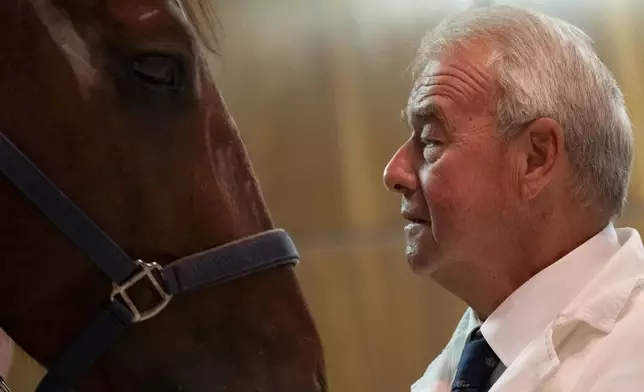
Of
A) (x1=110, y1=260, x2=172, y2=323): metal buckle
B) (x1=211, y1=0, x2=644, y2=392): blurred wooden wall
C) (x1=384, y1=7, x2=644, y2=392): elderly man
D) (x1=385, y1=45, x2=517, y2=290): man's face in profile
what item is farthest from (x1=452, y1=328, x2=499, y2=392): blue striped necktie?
(x1=211, y1=0, x2=644, y2=392): blurred wooden wall

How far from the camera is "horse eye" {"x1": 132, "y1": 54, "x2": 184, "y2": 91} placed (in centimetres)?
76

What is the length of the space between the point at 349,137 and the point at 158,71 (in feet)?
3.33

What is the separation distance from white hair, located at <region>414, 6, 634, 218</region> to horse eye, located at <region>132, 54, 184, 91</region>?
1.49 ft

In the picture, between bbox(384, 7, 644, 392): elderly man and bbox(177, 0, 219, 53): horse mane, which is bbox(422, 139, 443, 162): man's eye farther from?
bbox(177, 0, 219, 53): horse mane

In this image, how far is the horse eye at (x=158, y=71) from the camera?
2.50ft

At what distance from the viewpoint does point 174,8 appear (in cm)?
78

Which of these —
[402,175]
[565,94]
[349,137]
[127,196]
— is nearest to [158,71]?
[127,196]

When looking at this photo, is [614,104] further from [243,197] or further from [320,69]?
[320,69]

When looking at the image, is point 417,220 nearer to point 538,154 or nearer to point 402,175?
point 402,175

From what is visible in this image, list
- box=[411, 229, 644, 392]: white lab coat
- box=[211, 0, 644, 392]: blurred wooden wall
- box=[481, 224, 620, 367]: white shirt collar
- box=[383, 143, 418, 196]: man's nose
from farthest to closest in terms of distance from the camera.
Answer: box=[211, 0, 644, 392]: blurred wooden wall
box=[383, 143, 418, 196]: man's nose
box=[481, 224, 620, 367]: white shirt collar
box=[411, 229, 644, 392]: white lab coat

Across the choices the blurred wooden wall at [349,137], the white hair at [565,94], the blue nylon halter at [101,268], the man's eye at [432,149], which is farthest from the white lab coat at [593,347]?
the blurred wooden wall at [349,137]

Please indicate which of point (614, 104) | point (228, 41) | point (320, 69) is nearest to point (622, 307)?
point (614, 104)

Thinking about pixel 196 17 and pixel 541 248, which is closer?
pixel 196 17

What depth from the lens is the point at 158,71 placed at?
77 cm
